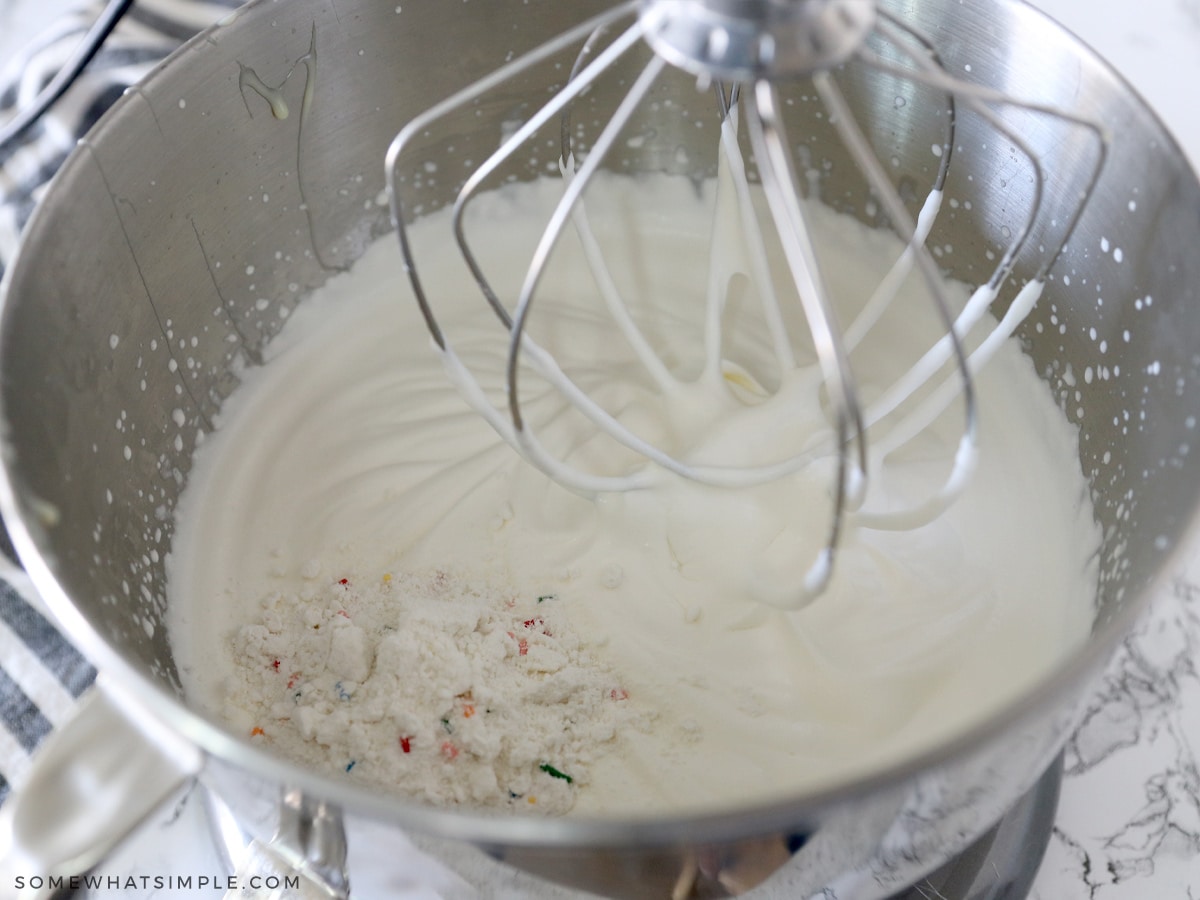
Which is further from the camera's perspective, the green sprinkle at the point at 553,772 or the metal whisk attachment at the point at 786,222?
the green sprinkle at the point at 553,772

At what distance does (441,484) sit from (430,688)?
18cm

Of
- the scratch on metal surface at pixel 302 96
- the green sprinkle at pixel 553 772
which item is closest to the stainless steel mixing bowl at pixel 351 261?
the scratch on metal surface at pixel 302 96

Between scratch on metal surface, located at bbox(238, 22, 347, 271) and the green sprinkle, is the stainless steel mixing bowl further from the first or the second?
the green sprinkle

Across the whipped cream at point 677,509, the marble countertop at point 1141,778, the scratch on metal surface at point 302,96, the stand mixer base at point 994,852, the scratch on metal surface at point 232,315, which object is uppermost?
the scratch on metal surface at point 302,96

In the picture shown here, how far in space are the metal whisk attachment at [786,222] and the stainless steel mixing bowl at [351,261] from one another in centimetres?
2

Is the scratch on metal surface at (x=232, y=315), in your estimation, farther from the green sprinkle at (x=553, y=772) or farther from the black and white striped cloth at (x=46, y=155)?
the green sprinkle at (x=553, y=772)

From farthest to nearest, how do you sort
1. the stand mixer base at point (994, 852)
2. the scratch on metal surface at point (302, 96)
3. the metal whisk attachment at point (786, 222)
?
the scratch on metal surface at point (302, 96) < the stand mixer base at point (994, 852) < the metal whisk attachment at point (786, 222)

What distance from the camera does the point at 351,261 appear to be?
0.83 meters

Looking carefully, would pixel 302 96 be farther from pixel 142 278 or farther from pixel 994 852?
pixel 994 852

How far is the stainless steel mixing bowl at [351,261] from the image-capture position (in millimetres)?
388

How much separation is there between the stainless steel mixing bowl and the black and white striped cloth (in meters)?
0.08

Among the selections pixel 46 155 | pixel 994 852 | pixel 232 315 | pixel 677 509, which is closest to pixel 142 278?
pixel 232 315

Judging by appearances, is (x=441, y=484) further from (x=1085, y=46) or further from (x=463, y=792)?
(x=1085, y=46)

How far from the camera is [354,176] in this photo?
0.79 meters
